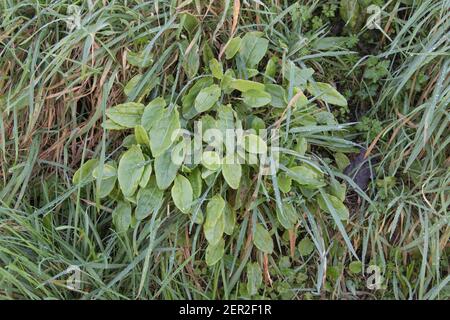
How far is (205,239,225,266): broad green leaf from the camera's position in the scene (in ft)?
5.61

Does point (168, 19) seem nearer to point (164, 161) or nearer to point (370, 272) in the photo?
point (164, 161)

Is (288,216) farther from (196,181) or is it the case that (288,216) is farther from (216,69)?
(216,69)

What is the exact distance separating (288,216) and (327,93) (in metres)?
0.43

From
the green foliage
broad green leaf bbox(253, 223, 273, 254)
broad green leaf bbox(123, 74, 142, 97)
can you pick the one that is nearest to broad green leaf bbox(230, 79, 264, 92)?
the green foliage

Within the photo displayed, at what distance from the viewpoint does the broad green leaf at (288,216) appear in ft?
5.69

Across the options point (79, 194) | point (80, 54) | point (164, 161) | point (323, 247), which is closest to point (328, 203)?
point (323, 247)

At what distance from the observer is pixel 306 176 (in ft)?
5.68

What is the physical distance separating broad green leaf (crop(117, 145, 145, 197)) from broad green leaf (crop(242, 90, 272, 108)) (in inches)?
14.7

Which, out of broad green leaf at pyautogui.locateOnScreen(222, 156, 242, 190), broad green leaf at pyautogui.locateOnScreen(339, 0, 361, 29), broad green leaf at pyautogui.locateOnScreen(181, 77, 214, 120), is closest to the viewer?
broad green leaf at pyautogui.locateOnScreen(222, 156, 242, 190)

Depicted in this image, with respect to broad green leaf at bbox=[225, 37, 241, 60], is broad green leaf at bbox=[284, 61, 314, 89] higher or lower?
lower

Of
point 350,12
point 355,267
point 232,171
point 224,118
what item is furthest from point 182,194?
point 350,12

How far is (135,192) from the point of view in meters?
1.73

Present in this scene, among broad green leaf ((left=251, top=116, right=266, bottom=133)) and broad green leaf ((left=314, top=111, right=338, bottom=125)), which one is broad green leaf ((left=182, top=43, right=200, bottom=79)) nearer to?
broad green leaf ((left=251, top=116, right=266, bottom=133))

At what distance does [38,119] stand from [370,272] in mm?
1194
